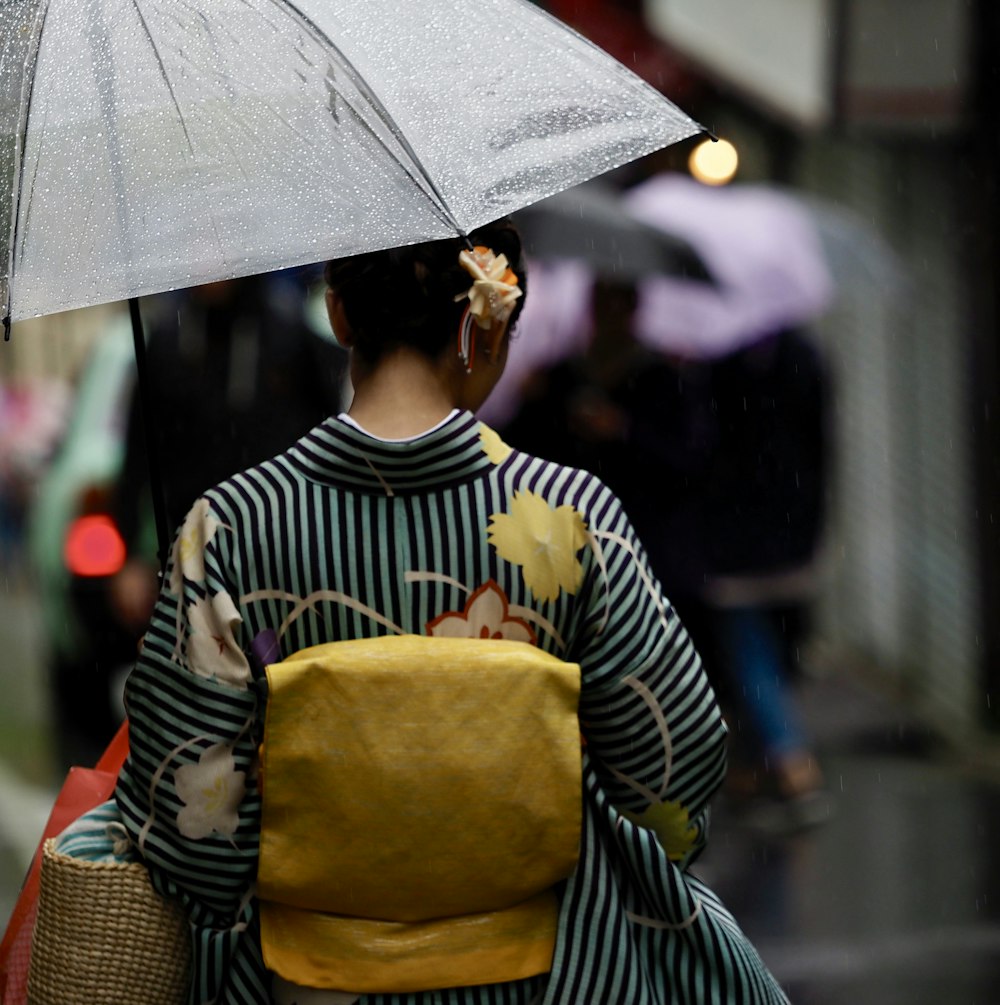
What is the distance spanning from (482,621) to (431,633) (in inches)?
2.7

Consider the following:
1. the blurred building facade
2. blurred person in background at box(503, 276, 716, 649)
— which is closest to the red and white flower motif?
blurred person in background at box(503, 276, 716, 649)

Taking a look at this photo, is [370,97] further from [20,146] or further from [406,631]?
[406,631]

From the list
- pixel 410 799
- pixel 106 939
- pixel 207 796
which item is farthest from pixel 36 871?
pixel 410 799

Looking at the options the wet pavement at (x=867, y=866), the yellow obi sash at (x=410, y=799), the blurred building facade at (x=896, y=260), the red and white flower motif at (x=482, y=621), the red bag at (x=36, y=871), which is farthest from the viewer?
the blurred building facade at (x=896, y=260)

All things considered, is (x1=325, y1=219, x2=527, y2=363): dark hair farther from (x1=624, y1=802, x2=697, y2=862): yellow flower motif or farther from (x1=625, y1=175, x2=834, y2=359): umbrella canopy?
(x1=625, y1=175, x2=834, y2=359): umbrella canopy

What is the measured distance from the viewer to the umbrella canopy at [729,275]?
22.7 ft

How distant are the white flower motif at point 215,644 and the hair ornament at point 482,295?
484 mm

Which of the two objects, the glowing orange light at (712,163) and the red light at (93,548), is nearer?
the red light at (93,548)

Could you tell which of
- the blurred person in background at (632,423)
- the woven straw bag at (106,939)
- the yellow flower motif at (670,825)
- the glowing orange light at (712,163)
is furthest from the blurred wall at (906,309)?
the woven straw bag at (106,939)

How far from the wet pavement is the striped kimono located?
8.69 ft

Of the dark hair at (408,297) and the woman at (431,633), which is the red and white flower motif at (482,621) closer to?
the woman at (431,633)

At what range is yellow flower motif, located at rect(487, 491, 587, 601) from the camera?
7.87 feet

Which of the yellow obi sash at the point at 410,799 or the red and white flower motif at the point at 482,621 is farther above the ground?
the red and white flower motif at the point at 482,621

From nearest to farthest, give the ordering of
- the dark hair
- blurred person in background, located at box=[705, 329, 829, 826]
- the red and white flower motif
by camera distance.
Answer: the red and white flower motif, the dark hair, blurred person in background, located at box=[705, 329, 829, 826]
